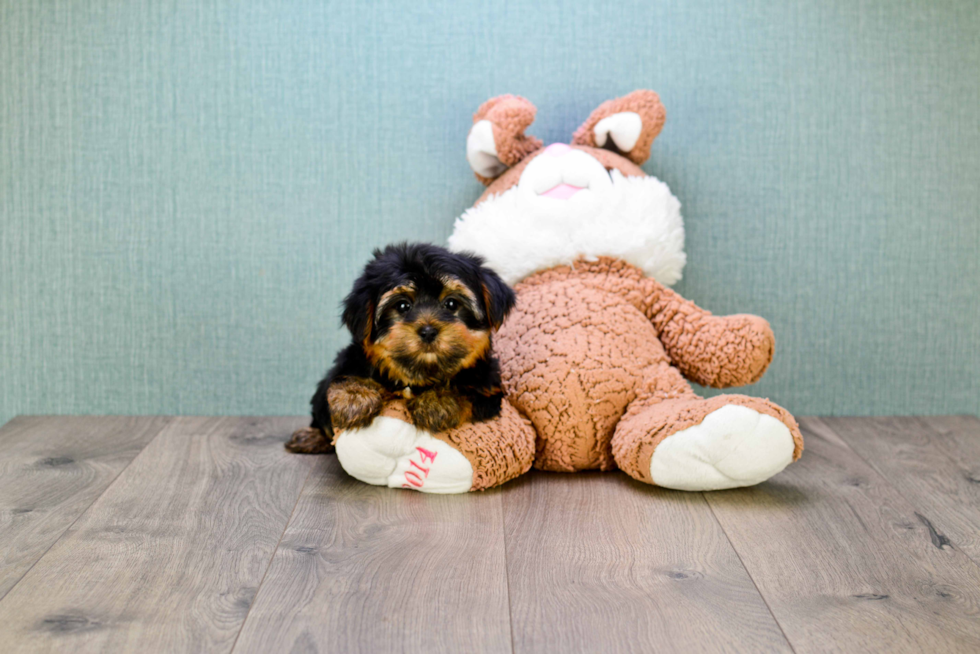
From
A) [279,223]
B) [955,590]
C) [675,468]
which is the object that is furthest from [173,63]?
[955,590]

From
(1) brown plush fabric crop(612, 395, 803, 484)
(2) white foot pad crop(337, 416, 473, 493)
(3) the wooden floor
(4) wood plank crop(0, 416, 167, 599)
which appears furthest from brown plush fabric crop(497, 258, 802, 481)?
(4) wood plank crop(0, 416, 167, 599)

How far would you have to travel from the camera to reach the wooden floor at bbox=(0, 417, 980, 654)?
3.94ft

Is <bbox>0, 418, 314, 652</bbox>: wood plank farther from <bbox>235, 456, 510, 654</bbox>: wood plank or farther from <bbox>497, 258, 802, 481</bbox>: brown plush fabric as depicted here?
<bbox>497, 258, 802, 481</bbox>: brown plush fabric

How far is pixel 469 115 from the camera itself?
224cm

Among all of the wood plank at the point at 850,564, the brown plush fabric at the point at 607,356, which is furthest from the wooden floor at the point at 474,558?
the brown plush fabric at the point at 607,356

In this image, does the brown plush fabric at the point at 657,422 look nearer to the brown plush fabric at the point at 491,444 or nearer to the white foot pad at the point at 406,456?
the brown plush fabric at the point at 491,444

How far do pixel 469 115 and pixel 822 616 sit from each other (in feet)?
5.10

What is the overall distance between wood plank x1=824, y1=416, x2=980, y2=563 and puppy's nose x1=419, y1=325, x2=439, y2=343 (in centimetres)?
108

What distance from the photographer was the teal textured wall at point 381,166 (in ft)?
7.22

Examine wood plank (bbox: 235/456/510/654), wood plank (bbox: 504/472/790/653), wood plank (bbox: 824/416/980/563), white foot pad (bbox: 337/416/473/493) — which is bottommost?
wood plank (bbox: 235/456/510/654)

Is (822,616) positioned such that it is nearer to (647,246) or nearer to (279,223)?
(647,246)

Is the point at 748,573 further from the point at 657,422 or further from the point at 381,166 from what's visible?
the point at 381,166

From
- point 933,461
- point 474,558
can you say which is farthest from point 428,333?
point 933,461

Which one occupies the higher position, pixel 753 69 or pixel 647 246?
pixel 753 69
